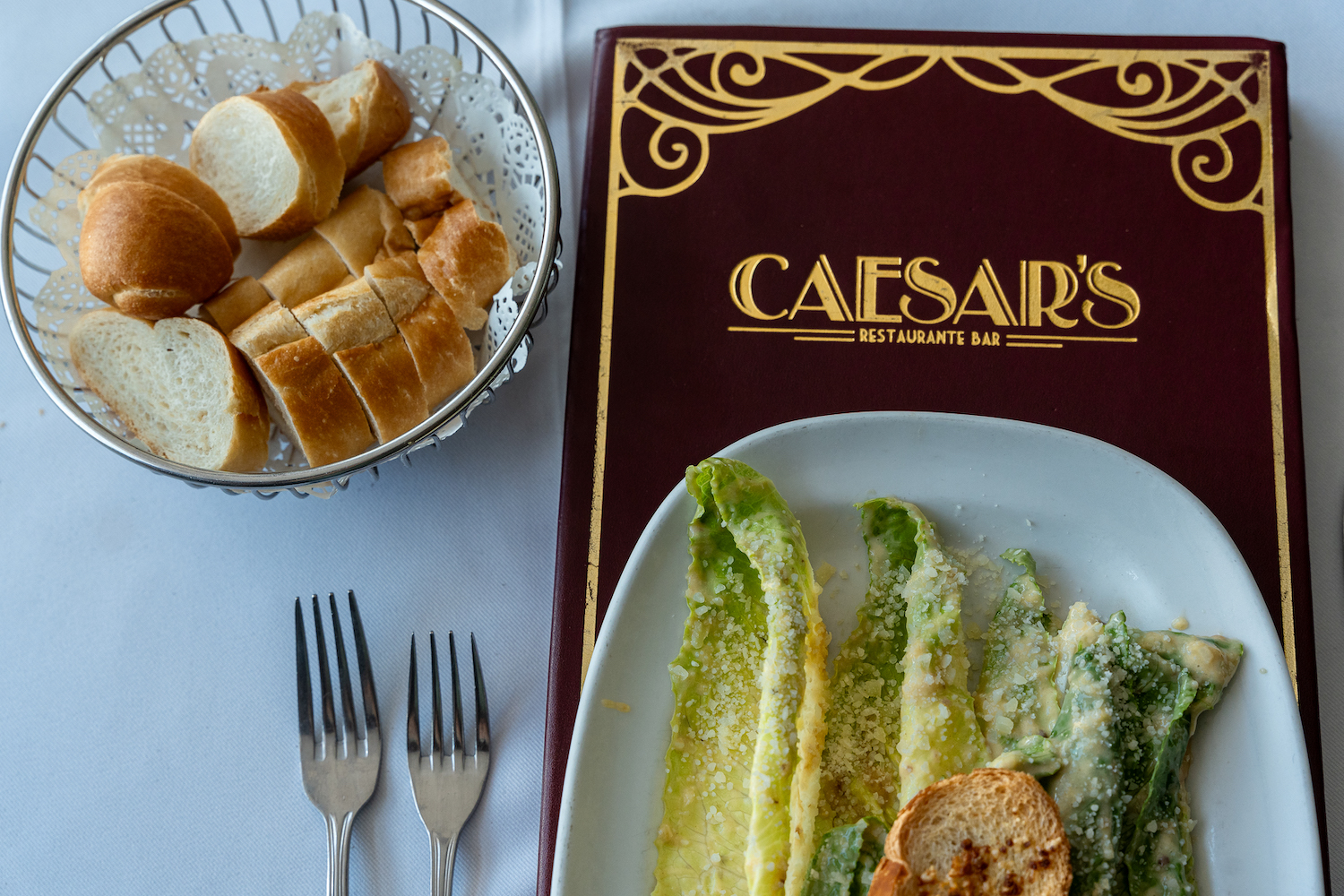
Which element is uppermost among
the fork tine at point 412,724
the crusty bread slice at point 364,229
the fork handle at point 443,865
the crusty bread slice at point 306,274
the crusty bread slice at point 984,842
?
the crusty bread slice at point 364,229

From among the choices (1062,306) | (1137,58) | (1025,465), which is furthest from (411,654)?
(1137,58)

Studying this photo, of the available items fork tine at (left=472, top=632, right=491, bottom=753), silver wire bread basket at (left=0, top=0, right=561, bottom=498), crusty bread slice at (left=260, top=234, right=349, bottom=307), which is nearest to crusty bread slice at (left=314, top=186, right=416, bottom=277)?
crusty bread slice at (left=260, top=234, right=349, bottom=307)

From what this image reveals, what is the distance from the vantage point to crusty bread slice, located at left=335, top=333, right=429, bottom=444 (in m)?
1.03

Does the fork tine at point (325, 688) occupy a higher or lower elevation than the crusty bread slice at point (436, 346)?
lower

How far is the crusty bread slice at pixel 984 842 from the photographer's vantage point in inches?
32.9

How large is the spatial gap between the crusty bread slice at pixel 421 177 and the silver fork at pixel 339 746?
0.49m

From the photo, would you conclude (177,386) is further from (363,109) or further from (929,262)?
(929,262)

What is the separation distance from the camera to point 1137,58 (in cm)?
123

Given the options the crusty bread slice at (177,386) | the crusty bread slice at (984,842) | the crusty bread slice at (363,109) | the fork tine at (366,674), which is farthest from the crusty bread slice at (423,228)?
the crusty bread slice at (984,842)

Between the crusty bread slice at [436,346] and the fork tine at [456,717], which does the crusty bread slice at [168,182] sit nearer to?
the crusty bread slice at [436,346]

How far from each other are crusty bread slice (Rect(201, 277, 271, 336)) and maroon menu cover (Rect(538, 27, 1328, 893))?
0.39 metres

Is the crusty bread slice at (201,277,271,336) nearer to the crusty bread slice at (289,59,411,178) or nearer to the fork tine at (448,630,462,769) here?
the crusty bread slice at (289,59,411,178)

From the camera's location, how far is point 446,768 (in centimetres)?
109

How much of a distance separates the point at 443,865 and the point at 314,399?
56cm
